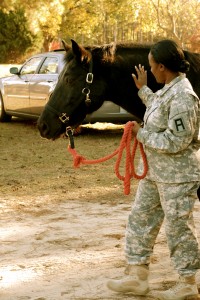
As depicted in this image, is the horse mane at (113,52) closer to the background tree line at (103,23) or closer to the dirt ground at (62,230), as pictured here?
the dirt ground at (62,230)

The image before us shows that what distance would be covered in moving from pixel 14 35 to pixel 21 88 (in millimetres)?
22575

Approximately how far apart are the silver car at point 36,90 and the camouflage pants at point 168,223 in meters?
7.28

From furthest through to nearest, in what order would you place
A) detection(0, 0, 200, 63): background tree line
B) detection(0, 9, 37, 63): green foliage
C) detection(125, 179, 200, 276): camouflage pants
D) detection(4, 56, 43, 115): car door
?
1. detection(0, 9, 37, 63): green foliage
2. detection(0, 0, 200, 63): background tree line
3. detection(4, 56, 43, 115): car door
4. detection(125, 179, 200, 276): camouflage pants

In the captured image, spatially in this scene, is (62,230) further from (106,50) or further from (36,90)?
(36,90)

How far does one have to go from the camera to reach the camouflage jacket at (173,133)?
338 cm

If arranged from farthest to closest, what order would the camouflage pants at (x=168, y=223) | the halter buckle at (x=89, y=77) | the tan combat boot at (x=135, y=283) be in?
1. the halter buckle at (x=89, y=77)
2. the tan combat boot at (x=135, y=283)
3. the camouflage pants at (x=168, y=223)

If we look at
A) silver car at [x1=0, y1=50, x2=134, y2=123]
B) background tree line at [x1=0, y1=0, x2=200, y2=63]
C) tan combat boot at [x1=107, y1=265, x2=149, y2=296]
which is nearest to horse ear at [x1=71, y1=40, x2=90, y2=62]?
tan combat boot at [x1=107, y1=265, x2=149, y2=296]

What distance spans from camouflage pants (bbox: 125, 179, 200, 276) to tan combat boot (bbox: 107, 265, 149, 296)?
58 mm

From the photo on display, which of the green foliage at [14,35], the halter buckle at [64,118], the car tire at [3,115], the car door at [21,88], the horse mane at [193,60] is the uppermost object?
the horse mane at [193,60]

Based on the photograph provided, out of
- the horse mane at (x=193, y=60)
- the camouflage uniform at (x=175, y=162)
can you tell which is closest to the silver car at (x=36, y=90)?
the horse mane at (x=193, y=60)

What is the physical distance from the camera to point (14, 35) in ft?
114

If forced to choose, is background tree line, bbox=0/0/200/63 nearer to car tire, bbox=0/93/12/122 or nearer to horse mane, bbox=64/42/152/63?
car tire, bbox=0/93/12/122

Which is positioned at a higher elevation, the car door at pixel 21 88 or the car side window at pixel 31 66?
the car side window at pixel 31 66

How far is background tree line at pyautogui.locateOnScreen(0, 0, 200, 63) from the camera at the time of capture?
2248cm
